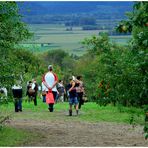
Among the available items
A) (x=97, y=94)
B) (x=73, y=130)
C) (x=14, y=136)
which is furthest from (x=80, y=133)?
(x=14, y=136)

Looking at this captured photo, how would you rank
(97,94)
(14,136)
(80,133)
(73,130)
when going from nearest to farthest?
(14,136) → (80,133) → (97,94) → (73,130)

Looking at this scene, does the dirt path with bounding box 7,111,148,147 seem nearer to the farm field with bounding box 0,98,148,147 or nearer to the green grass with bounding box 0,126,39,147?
the farm field with bounding box 0,98,148,147

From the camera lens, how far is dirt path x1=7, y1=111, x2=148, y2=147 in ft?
48.6

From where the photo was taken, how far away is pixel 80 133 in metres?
16.9

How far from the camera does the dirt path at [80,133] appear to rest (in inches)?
583

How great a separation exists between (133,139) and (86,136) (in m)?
1.25

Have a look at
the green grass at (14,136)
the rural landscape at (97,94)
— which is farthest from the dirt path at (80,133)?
the green grass at (14,136)

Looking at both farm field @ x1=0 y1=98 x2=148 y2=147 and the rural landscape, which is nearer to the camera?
the rural landscape

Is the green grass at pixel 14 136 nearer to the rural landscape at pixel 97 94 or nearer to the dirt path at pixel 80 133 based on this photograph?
the rural landscape at pixel 97 94

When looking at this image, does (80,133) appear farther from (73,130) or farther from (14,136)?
(14,136)

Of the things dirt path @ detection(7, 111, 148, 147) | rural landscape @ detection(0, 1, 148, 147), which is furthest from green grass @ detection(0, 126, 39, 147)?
dirt path @ detection(7, 111, 148, 147)

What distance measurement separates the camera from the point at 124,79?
11344 mm

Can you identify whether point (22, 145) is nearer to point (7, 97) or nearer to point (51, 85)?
point (7, 97)

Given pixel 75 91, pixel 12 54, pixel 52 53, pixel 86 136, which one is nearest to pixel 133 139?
pixel 86 136
